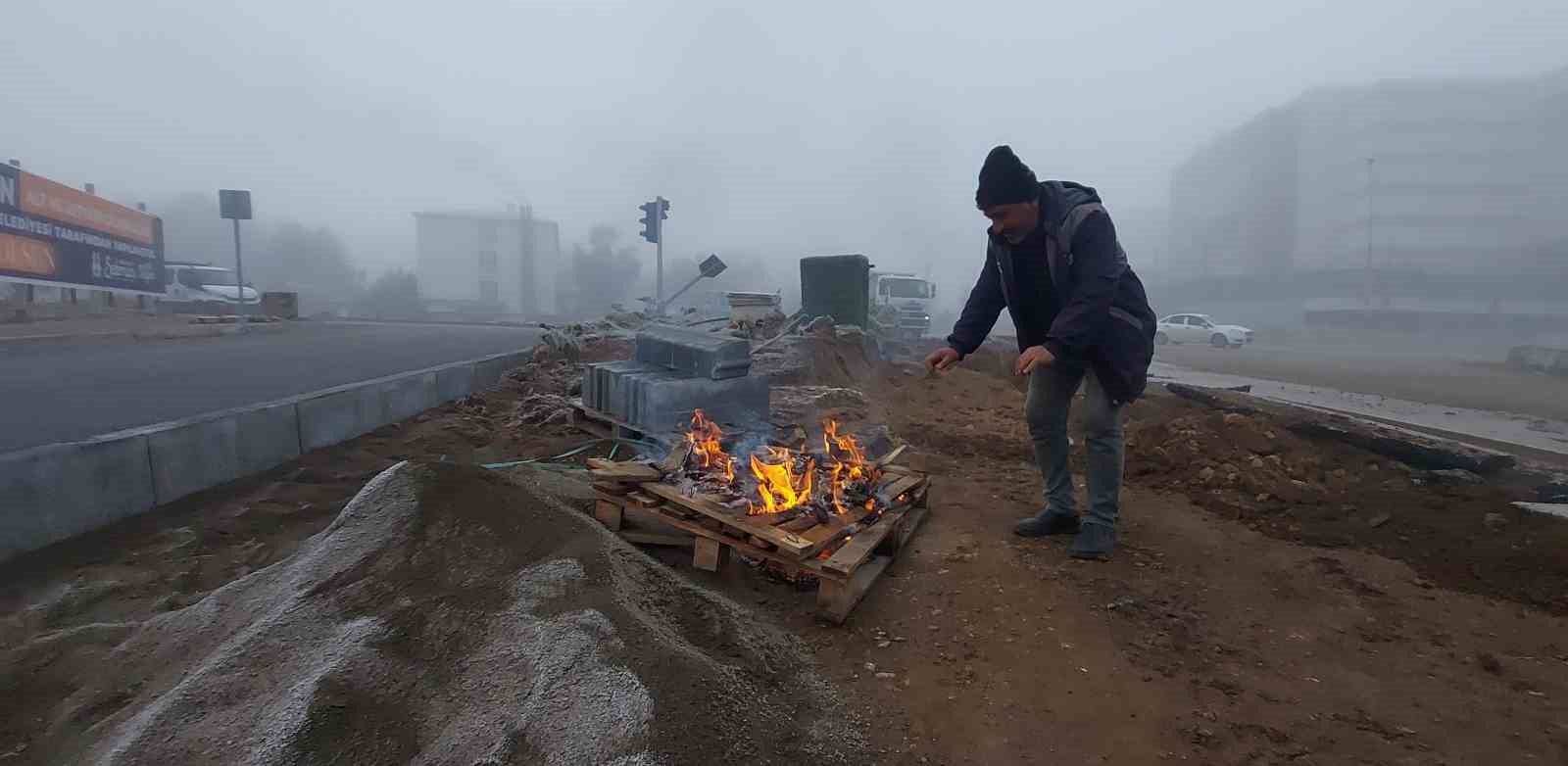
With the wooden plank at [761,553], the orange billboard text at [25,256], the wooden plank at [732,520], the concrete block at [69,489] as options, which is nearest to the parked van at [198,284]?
the orange billboard text at [25,256]

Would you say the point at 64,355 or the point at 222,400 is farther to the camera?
the point at 64,355

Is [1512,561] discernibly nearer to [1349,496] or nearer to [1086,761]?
[1349,496]

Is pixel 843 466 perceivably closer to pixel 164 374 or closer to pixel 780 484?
pixel 780 484

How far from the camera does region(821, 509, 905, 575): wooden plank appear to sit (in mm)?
2939

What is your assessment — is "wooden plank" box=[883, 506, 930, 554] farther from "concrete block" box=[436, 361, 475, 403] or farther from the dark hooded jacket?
"concrete block" box=[436, 361, 475, 403]

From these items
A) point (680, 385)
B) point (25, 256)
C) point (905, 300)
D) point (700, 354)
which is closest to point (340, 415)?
point (680, 385)

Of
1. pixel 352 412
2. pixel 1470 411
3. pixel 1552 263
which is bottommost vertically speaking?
pixel 1470 411

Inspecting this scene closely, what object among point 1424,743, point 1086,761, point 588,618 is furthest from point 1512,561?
point 588,618

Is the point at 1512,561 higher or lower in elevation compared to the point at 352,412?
lower

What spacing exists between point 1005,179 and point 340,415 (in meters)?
4.67

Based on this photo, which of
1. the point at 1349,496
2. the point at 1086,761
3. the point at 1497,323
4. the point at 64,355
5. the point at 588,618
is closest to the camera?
the point at 1086,761

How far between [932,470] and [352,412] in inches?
165

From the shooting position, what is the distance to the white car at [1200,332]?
28.3 meters

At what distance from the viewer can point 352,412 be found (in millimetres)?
5566
